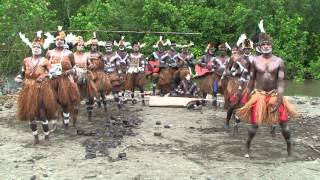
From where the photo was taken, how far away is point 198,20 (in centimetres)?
2592

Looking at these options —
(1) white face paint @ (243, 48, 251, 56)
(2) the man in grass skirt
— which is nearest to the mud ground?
(2) the man in grass skirt

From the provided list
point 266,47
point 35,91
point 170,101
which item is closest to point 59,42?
point 35,91

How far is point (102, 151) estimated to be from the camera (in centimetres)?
859

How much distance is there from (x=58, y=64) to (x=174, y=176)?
3.87 metres

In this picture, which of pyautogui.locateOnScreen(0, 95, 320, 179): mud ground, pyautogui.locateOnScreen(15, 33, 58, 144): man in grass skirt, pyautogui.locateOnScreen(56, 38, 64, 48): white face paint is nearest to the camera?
pyautogui.locateOnScreen(0, 95, 320, 179): mud ground

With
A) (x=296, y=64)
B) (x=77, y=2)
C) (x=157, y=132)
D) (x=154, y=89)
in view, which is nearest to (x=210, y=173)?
(x=157, y=132)

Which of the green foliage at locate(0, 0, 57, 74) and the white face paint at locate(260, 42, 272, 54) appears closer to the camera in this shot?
the white face paint at locate(260, 42, 272, 54)

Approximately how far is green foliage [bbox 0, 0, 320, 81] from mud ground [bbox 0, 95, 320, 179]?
37.6 feet

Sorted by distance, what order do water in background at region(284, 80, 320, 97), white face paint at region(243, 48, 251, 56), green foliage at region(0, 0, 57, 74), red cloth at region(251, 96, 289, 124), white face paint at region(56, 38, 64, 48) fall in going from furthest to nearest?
water in background at region(284, 80, 320, 97)
green foliage at region(0, 0, 57, 74)
white face paint at region(243, 48, 251, 56)
white face paint at region(56, 38, 64, 48)
red cloth at region(251, 96, 289, 124)

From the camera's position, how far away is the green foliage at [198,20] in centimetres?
2405

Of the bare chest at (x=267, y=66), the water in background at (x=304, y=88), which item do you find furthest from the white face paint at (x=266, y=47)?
the water in background at (x=304, y=88)

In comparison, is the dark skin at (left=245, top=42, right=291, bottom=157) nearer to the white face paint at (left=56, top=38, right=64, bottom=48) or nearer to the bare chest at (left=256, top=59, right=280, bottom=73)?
the bare chest at (left=256, top=59, right=280, bottom=73)

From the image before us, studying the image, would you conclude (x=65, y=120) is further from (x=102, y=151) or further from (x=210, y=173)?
(x=210, y=173)

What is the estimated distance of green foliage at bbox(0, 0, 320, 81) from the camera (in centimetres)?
2405
